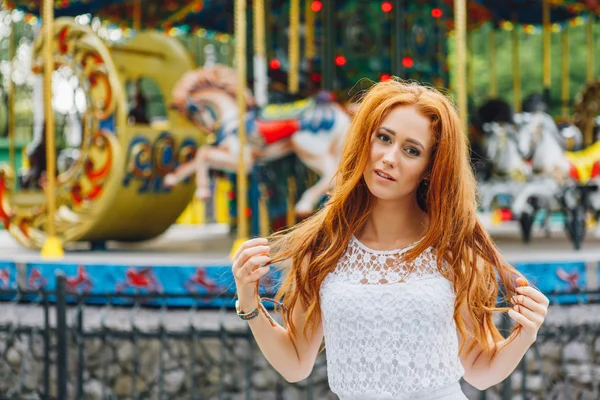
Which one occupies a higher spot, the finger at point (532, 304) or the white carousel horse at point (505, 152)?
the finger at point (532, 304)

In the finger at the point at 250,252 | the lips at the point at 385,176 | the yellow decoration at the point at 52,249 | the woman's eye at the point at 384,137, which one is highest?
the woman's eye at the point at 384,137

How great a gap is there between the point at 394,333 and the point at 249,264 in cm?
37

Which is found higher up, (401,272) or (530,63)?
(401,272)

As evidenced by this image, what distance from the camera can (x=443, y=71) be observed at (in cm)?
918

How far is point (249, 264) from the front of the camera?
186 centimetres

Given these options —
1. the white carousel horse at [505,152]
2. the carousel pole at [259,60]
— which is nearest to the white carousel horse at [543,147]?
the white carousel horse at [505,152]

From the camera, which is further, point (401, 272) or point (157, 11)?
point (157, 11)

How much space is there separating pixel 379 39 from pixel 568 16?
5.17 meters

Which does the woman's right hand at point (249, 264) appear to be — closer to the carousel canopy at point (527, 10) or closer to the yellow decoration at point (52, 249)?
the yellow decoration at point (52, 249)

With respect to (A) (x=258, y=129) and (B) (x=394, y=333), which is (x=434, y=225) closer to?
(B) (x=394, y=333)

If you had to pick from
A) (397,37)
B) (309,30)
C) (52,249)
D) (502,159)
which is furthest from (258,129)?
(502,159)

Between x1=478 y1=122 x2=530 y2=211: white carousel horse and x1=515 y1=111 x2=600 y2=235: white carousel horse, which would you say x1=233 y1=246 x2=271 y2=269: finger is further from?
x1=478 y1=122 x2=530 y2=211: white carousel horse

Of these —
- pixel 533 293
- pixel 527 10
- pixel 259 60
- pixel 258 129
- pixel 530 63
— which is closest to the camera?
pixel 533 293

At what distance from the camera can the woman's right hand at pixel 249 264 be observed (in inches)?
72.8
